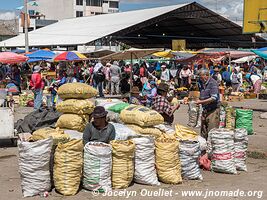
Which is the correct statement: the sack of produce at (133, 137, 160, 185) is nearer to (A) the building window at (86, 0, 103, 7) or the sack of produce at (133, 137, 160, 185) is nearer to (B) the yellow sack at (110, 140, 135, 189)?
(B) the yellow sack at (110, 140, 135, 189)

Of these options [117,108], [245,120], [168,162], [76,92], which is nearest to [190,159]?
[168,162]

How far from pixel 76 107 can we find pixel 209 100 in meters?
2.40

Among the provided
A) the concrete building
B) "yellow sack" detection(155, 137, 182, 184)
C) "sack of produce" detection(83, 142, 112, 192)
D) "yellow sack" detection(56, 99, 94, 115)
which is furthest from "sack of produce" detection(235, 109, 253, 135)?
the concrete building

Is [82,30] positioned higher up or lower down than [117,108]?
higher up

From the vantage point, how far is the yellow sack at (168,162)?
20.8ft

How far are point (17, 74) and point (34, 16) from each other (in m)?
77.2

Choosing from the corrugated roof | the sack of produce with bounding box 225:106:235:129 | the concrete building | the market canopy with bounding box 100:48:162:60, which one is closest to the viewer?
the sack of produce with bounding box 225:106:235:129

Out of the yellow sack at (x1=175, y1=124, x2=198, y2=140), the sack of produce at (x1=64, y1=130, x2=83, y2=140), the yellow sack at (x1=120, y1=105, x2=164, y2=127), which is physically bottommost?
the sack of produce at (x1=64, y1=130, x2=83, y2=140)

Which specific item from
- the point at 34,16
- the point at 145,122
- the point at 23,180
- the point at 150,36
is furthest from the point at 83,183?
the point at 34,16

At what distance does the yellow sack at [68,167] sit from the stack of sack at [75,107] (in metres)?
1.67

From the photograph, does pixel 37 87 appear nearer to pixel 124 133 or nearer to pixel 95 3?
pixel 124 133

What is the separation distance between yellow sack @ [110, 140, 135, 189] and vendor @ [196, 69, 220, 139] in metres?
2.20

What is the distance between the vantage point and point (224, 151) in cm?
700

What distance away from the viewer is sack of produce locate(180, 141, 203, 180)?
258 inches
